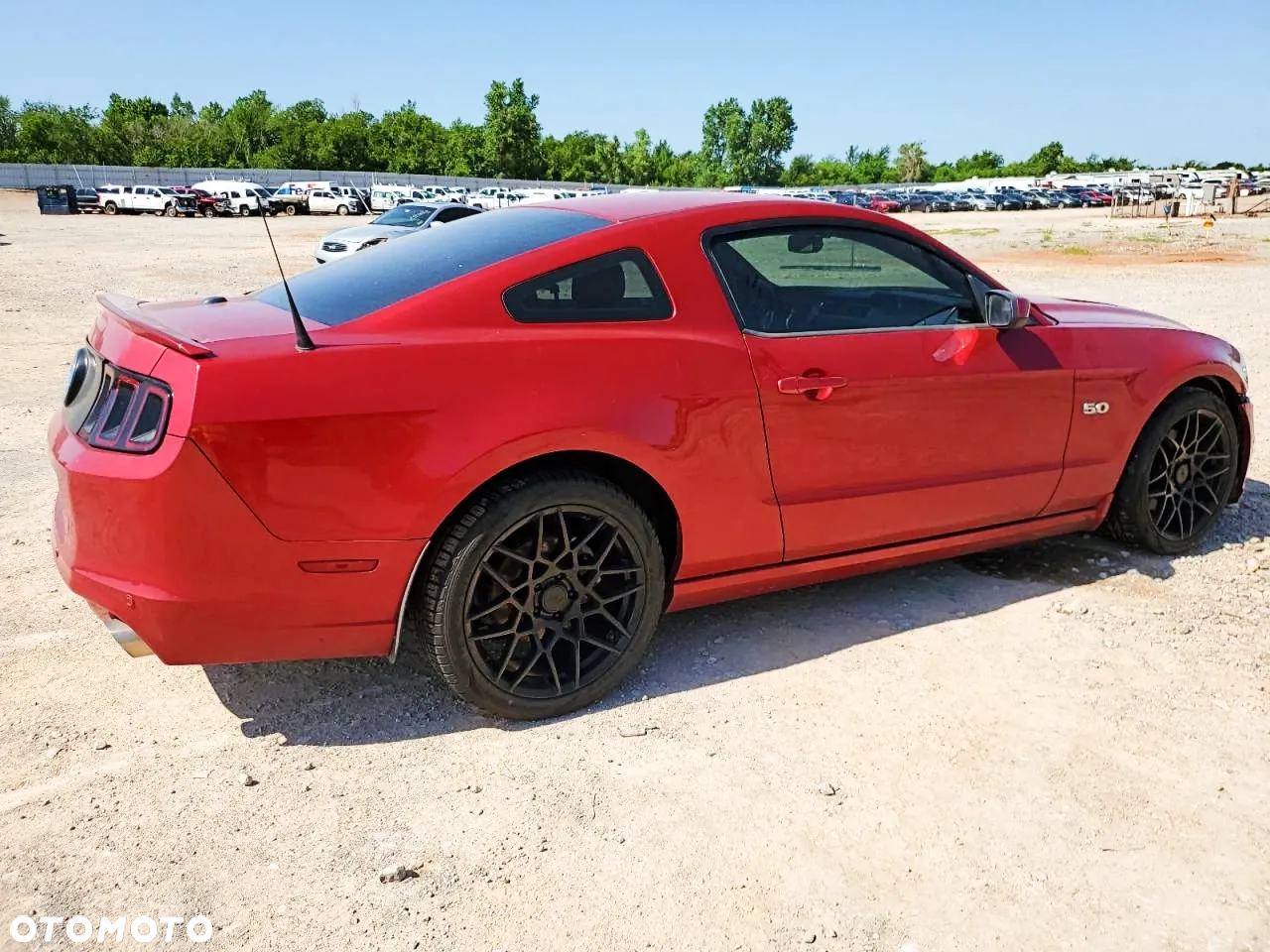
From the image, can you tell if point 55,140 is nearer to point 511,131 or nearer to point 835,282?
point 511,131

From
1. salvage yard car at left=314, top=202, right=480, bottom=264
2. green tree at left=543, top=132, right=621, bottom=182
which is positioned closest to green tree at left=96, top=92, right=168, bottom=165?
green tree at left=543, top=132, right=621, bottom=182

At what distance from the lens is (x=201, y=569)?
2840 mm

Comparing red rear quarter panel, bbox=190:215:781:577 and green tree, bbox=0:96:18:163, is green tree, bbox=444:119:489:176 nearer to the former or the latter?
green tree, bbox=0:96:18:163

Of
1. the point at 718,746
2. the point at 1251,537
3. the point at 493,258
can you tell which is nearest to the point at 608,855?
the point at 718,746

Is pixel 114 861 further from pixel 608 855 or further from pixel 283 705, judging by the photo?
pixel 608 855

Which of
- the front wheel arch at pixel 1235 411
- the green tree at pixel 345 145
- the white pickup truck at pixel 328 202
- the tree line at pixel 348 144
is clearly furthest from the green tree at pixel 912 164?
the front wheel arch at pixel 1235 411

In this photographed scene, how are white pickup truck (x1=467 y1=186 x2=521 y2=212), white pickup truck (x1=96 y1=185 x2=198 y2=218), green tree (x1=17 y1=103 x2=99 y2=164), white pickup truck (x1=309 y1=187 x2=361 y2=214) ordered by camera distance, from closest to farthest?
1. white pickup truck (x1=96 y1=185 x2=198 y2=218)
2. white pickup truck (x1=467 y1=186 x2=521 y2=212)
3. white pickup truck (x1=309 y1=187 x2=361 y2=214)
4. green tree (x1=17 y1=103 x2=99 y2=164)

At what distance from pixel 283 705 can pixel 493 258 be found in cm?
162

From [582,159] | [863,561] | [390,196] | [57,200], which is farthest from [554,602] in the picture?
[582,159]

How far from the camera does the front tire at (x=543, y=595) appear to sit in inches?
123

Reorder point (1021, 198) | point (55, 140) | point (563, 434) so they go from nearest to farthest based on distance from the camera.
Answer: point (563, 434)
point (1021, 198)
point (55, 140)

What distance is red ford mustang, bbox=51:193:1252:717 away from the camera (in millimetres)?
2863

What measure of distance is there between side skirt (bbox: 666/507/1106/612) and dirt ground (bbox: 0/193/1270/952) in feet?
0.85

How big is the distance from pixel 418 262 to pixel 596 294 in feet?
2.21
